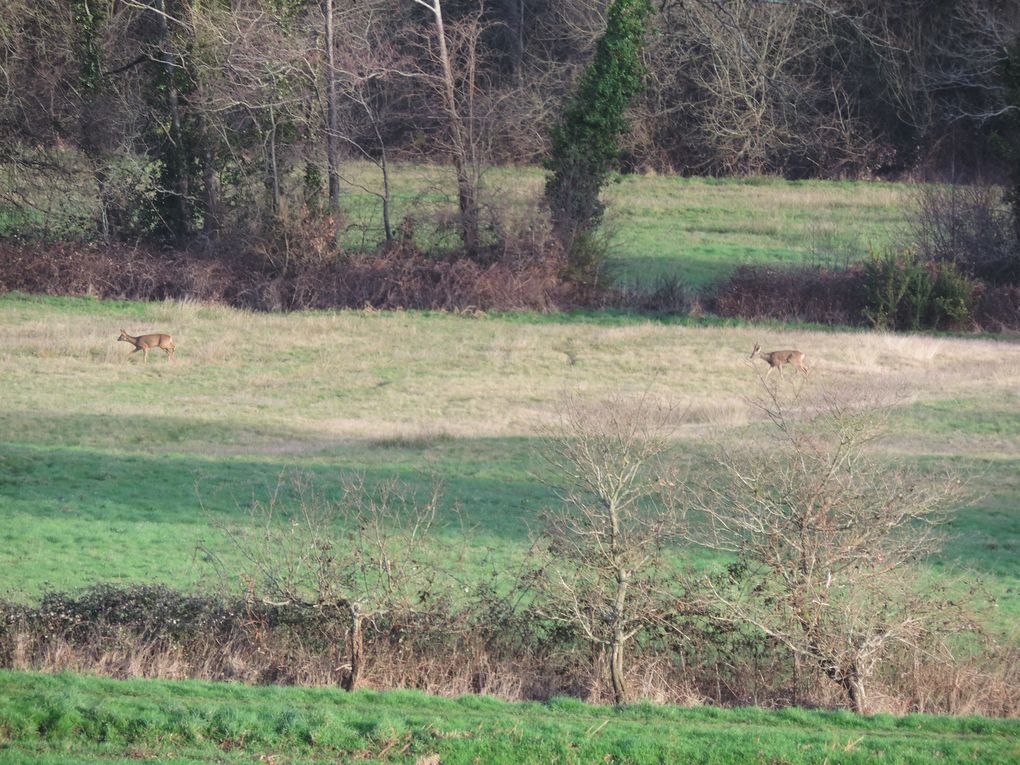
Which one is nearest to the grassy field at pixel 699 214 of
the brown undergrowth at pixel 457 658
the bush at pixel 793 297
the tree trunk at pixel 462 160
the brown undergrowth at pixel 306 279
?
the tree trunk at pixel 462 160

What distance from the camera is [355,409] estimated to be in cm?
2909

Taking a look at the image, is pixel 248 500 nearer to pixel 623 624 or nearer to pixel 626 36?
pixel 623 624

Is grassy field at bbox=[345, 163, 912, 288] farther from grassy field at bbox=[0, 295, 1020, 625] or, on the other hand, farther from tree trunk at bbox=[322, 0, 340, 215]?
grassy field at bbox=[0, 295, 1020, 625]

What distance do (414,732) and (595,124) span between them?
35108 mm

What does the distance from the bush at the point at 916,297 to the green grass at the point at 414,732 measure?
29578 millimetres

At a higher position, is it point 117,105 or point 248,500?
point 117,105

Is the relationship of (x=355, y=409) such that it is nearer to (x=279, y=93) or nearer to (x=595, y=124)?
(x=279, y=93)

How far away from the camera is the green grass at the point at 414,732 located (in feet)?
35.6

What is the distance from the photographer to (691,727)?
37.9ft

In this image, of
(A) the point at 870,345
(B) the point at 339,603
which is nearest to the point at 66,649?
(B) the point at 339,603

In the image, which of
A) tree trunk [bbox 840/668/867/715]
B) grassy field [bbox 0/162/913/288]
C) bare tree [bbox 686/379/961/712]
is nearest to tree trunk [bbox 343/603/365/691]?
bare tree [bbox 686/379/961/712]

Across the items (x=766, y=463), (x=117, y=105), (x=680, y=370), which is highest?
(x=117, y=105)

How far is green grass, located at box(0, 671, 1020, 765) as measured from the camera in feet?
35.6

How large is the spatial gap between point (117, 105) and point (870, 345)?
26320mm
